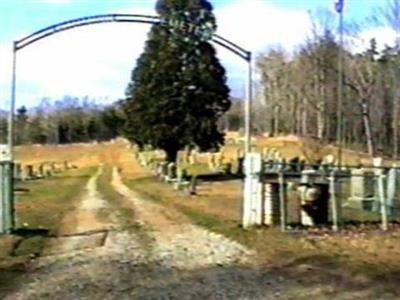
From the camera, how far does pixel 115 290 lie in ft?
38.7

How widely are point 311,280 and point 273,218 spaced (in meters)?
8.09

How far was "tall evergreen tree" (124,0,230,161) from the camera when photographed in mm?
62844

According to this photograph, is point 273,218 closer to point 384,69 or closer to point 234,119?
point 384,69

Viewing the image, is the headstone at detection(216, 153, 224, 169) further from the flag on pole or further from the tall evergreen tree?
the flag on pole

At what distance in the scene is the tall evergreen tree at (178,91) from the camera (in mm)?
62844

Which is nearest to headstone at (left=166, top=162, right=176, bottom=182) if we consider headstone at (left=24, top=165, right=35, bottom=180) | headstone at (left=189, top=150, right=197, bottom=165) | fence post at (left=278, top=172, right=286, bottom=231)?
headstone at (left=24, top=165, right=35, bottom=180)

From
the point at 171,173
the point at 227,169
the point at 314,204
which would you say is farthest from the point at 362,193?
the point at 227,169

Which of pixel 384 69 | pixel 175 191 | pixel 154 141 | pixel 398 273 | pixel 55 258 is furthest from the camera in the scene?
pixel 384 69

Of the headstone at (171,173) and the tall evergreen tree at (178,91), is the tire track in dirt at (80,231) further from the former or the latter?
the tall evergreen tree at (178,91)

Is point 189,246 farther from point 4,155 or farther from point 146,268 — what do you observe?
point 4,155

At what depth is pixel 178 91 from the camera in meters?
63.8

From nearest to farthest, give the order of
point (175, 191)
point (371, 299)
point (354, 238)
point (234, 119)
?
1. point (371, 299)
2. point (354, 238)
3. point (175, 191)
4. point (234, 119)

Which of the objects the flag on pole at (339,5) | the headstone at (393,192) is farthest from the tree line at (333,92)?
the headstone at (393,192)

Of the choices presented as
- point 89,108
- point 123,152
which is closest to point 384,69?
point 123,152
